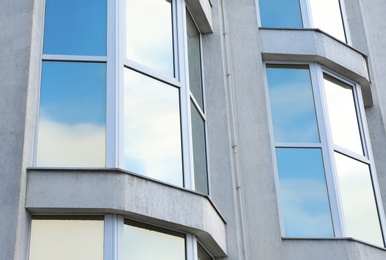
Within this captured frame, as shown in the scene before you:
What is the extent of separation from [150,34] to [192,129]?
4.61 feet

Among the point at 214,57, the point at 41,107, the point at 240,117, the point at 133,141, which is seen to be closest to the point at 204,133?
the point at 240,117

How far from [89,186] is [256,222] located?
3.25 m

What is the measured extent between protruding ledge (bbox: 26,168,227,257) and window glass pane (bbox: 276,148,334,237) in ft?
8.27

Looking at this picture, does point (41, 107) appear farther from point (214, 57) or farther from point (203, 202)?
point (214, 57)

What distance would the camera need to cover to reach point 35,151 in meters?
7.19

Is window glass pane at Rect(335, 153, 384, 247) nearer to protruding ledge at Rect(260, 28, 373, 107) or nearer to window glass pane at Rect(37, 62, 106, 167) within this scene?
protruding ledge at Rect(260, 28, 373, 107)

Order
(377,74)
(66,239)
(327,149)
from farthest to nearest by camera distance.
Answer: (377,74) → (327,149) → (66,239)

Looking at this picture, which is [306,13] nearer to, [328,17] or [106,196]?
[328,17]

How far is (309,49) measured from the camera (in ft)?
35.7

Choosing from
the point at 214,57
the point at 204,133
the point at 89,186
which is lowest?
the point at 89,186

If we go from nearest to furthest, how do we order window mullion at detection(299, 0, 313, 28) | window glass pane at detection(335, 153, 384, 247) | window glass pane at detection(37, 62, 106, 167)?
window glass pane at detection(37, 62, 106, 167), window glass pane at detection(335, 153, 384, 247), window mullion at detection(299, 0, 313, 28)

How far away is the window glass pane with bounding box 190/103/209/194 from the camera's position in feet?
29.7

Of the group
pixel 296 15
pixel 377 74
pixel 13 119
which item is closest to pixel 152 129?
pixel 13 119

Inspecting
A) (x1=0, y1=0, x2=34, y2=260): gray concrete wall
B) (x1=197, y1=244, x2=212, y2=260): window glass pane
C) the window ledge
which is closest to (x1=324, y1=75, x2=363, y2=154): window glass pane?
the window ledge
